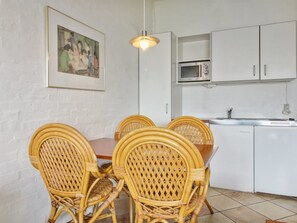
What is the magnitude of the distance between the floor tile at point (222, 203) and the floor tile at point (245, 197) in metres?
0.09

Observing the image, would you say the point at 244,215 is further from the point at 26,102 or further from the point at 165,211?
the point at 26,102

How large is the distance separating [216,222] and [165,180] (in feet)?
4.08

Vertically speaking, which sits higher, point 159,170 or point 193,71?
point 193,71

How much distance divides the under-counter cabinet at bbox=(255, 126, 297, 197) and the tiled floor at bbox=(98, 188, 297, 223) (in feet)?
0.45

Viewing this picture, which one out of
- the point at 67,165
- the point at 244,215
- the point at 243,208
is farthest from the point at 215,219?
Result: the point at 67,165

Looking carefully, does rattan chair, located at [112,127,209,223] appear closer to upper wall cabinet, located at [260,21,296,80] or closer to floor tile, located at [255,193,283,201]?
floor tile, located at [255,193,283,201]

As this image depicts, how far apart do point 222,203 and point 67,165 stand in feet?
6.21

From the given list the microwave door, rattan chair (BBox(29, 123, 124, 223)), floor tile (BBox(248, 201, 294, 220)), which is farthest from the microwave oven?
rattan chair (BBox(29, 123, 124, 223))

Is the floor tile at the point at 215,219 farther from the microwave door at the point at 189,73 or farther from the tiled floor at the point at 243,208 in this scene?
the microwave door at the point at 189,73

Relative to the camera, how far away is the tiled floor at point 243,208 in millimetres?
2113

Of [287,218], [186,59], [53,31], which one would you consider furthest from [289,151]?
[53,31]

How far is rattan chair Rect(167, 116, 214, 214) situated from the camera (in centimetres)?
194

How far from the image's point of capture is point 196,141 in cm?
200

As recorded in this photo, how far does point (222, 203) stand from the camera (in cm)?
243
